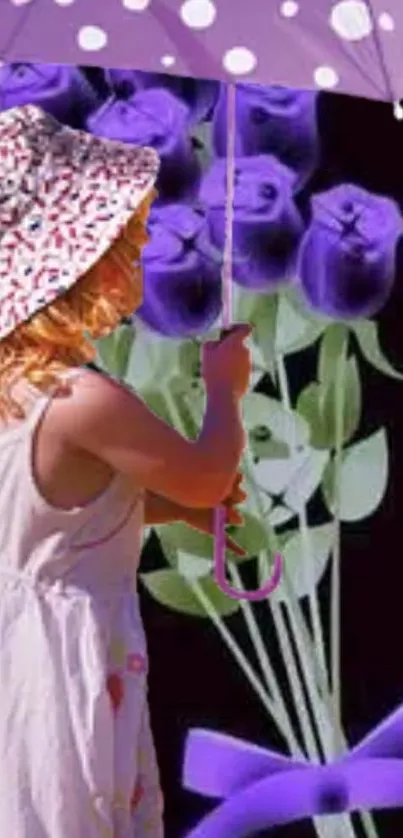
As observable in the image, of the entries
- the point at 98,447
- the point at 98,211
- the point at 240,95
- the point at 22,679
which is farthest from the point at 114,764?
the point at 240,95

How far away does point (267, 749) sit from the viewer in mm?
5543

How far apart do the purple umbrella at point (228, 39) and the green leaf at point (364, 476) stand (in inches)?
49.0

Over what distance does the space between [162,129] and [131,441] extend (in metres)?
2.05

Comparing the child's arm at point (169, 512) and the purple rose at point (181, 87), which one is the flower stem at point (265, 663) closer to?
the purple rose at point (181, 87)

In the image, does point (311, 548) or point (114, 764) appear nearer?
point (114, 764)

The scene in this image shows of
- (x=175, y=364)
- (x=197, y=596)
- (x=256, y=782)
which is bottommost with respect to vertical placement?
(x=256, y=782)

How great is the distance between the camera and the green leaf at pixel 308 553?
5.53m

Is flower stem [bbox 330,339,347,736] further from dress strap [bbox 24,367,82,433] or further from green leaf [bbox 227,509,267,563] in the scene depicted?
dress strap [bbox 24,367,82,433]

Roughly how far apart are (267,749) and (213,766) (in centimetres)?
13

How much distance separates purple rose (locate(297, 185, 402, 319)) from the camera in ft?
18.0

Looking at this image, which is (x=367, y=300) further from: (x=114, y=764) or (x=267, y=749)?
(x=114, y=764)

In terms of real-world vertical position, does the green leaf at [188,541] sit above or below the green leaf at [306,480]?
below

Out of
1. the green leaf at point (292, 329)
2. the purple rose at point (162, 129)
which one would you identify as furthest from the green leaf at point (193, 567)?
the purple rose at point (162, 129)

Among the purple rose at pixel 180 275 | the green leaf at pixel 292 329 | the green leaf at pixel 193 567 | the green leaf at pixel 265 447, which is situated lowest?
the green leaf at pixel 193 567
